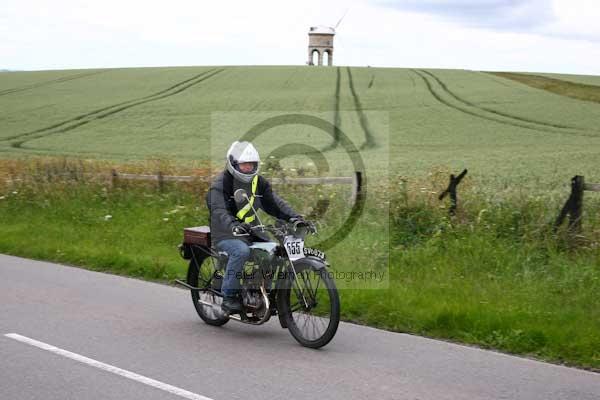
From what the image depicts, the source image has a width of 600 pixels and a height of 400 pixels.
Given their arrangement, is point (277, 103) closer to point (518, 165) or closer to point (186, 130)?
point (186, 130)

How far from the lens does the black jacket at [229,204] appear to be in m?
7.07

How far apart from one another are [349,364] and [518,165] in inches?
747

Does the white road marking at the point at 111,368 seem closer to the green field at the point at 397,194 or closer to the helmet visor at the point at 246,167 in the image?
the helmet visor at the point at 246,167

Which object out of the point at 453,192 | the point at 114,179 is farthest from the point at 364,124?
the point at 453,192

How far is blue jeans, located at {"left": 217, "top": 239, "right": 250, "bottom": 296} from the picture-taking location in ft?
22.9

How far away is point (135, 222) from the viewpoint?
1424 cm

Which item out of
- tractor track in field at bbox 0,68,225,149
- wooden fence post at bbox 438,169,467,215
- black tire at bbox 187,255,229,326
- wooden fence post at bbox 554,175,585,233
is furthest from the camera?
tractor track in field at bbox 0,68,225,149

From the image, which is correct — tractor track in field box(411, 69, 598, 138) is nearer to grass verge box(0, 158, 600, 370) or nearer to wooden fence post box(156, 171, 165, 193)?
wooden fence post box(156, 171, 165, 193)

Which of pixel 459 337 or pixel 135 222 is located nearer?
pixel 459 337

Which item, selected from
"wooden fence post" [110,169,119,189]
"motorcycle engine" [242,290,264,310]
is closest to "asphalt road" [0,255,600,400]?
"motorcycle engine" [242,290,264,310]

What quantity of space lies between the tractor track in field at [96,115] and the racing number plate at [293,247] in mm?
28894

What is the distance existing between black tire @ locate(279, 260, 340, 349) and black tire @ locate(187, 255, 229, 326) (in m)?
0.99

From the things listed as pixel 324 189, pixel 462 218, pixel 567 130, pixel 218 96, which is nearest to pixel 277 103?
pixel 218 96

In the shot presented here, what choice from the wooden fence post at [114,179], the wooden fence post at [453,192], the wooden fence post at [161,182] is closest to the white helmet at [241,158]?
the wooden fence post at [453,192]
